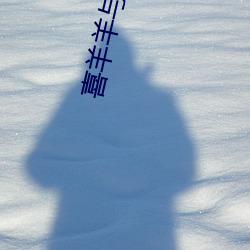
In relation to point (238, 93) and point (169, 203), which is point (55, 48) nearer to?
point (238, 93)

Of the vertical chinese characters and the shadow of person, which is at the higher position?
the vertical chinese characters

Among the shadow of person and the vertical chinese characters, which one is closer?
the shadow of person

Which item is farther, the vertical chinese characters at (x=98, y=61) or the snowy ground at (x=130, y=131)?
the vertical chinese characters at (x=98, y=61)

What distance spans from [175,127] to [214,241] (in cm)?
79

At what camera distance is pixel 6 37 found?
10.8 ft

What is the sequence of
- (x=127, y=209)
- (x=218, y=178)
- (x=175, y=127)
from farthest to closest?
(x=175, y=127) → (x=218, y=178) → (x=127, y=209)

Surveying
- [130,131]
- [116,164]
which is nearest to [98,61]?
[130,131]

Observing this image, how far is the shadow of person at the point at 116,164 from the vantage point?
6.20 ft

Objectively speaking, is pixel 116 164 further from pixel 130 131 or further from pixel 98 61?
pixel 98 61

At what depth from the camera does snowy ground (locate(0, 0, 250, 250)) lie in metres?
1.92

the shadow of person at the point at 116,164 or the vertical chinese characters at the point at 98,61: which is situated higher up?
the vertical chinese characters at the point at 98,61

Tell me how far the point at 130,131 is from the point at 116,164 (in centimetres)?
28

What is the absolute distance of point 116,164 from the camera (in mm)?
2232

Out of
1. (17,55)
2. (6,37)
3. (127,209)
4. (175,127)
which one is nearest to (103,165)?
(127,209)
